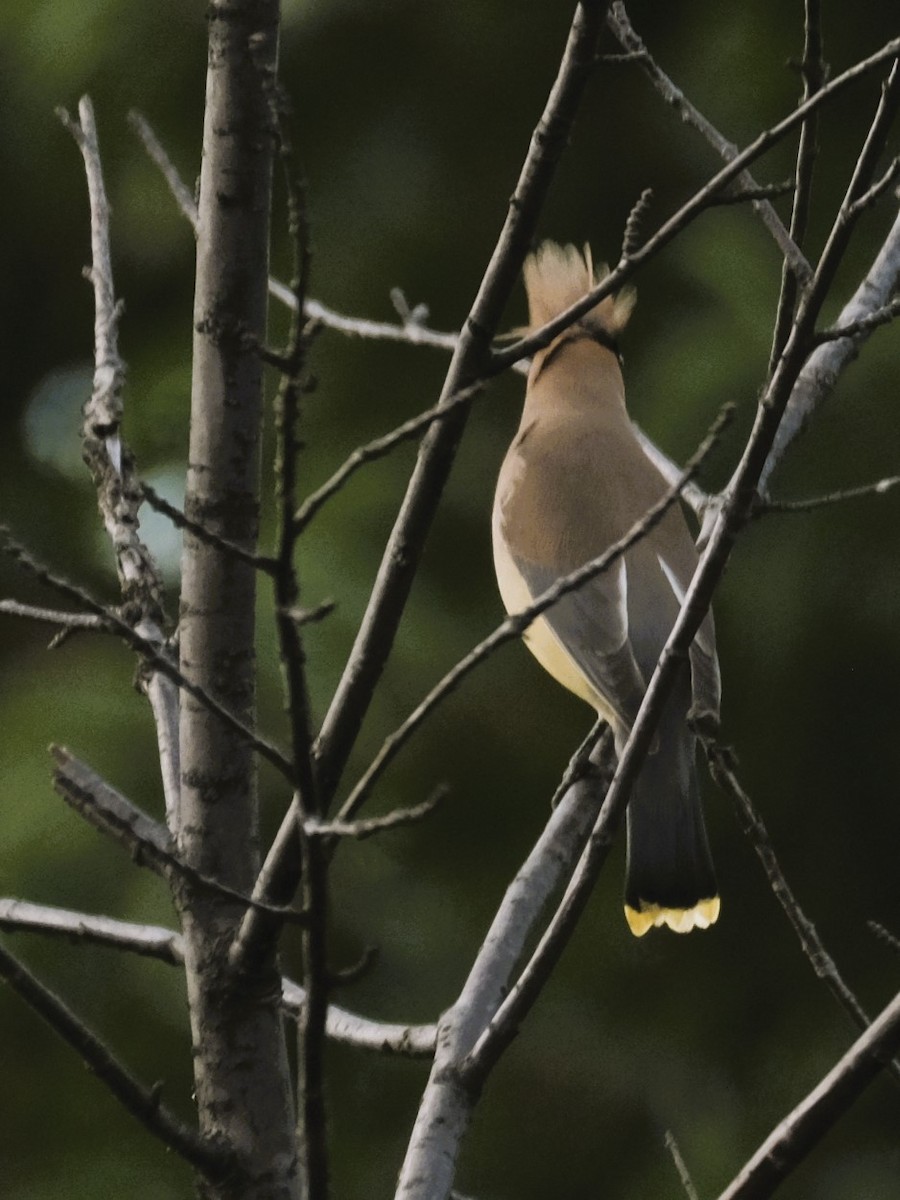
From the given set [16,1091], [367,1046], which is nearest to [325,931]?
[367,1046]

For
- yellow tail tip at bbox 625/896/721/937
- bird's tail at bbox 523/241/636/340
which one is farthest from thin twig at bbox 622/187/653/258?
bird's tail at bbox 523/241/636/340

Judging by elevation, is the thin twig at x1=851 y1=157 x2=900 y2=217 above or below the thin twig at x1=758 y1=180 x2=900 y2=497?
above

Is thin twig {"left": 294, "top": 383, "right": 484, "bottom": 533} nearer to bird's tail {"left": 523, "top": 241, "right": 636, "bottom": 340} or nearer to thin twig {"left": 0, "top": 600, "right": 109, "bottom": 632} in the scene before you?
thin twig {"left": 0, "top": 600, "right": 109, "bottom": 632}

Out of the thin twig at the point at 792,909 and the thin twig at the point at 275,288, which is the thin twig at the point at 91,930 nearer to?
the thin twig at the point at 792,909

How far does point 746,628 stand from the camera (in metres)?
4.84

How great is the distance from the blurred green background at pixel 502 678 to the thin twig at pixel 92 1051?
280cm

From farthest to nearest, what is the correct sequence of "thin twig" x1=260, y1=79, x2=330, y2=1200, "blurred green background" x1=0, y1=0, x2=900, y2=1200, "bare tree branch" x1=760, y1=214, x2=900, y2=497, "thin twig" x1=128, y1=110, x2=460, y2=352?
"blurred green background" x1=0, y1=0, x2=900, y2=1200 → "bare tree branch" x1=760, y1=214, x2=900, y2=497 → "thin twig" x1=128, y1=110, x2=460, y2=352 → "thin twig" x1=260, y1=79, x2=330, y2=1200

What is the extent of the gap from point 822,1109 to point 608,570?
5.56 ft

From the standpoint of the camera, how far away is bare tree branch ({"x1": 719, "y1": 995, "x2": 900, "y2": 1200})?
145 cm

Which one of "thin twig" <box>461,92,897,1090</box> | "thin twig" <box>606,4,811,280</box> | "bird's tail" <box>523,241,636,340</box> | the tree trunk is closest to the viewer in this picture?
"thin twig" <box>461,92,897,1090</box>

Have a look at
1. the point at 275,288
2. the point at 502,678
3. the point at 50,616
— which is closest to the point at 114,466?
the point at 50,616

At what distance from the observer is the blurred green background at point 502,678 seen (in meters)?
4.72

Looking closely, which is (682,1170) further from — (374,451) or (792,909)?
(374,451)

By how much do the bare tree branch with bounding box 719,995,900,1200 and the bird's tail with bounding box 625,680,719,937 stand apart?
126 centimetres
